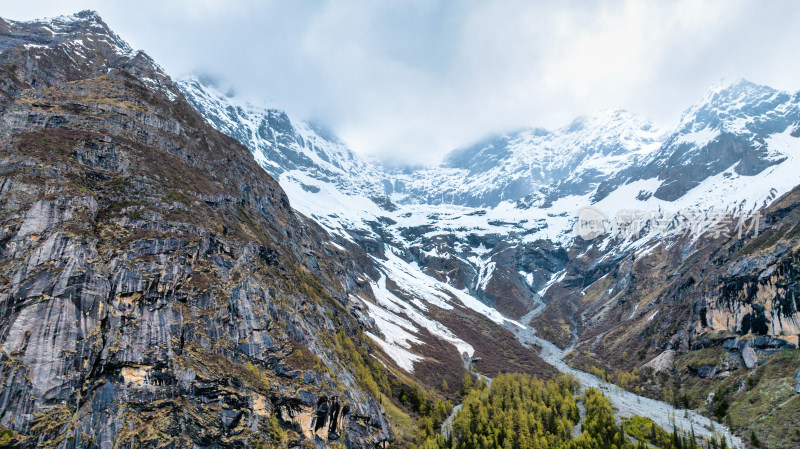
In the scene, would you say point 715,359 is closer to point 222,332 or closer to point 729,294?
point 729,294

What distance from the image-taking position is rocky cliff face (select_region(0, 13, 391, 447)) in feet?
137

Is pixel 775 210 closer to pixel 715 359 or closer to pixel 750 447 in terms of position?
pixel 715 359

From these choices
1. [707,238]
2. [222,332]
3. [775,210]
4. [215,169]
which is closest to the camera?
[222,332]

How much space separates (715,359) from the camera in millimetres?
103250

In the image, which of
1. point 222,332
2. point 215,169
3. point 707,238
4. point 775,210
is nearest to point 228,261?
point 222,332

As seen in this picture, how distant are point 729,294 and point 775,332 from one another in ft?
69.1

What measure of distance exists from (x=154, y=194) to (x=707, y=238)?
237m

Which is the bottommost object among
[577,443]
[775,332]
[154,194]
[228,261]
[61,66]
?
[577,443]

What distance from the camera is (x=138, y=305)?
166 feet

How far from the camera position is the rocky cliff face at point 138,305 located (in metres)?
41.7

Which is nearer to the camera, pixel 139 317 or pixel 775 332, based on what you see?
pixel 139 317

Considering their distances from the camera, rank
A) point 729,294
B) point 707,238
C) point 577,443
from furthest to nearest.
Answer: point 707,238
point 729,294
point 577,443

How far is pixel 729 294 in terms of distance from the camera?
4473 inches

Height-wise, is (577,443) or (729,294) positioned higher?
(729,294)
